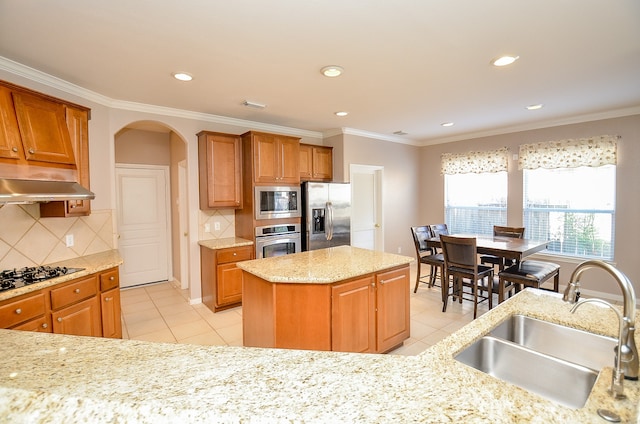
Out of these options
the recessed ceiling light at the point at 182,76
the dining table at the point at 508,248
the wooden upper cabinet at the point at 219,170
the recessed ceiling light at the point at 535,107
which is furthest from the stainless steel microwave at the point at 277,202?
the recessed ceiling light at the point at 535,107

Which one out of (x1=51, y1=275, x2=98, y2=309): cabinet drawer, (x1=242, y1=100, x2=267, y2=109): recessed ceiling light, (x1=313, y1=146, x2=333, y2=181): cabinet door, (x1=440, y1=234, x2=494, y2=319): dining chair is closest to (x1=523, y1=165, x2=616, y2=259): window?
(x1=440, y1=234, x2=494, y2=319): dining chair

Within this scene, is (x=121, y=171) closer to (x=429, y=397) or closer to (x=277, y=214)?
(x=277, y=214)

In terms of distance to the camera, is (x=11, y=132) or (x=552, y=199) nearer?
(x=11, y=132)

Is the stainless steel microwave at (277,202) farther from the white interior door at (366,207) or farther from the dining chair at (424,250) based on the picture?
the dining chair at (424,250)

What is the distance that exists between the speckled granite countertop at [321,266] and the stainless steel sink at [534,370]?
3.59 feet

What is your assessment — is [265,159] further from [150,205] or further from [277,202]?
[150,205]

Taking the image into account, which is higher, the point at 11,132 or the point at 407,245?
the point at 11,132

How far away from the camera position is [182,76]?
2.81m

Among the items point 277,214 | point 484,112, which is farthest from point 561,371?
point 484,112

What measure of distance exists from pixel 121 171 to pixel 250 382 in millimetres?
5015

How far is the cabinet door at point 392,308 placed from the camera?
103 inches

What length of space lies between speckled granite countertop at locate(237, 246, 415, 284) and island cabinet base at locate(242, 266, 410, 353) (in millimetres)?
72

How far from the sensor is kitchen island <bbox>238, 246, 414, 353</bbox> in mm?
2252

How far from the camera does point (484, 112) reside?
4176 mm
